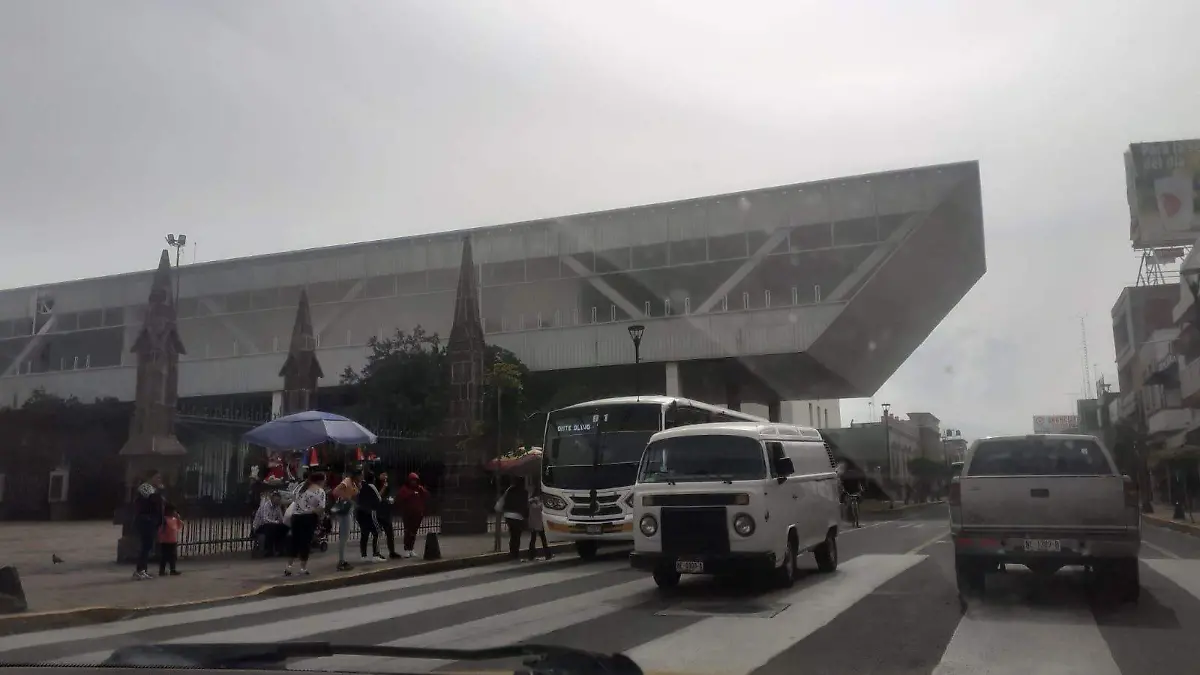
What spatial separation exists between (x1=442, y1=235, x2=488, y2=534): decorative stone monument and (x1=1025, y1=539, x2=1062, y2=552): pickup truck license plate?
16163mm

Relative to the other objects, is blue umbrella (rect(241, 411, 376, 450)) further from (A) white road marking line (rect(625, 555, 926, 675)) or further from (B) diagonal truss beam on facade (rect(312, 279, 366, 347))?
(B) diagonal truss beam on facade (rect(312, 279, 366, 347))

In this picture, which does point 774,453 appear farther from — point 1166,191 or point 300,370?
point 1166,191

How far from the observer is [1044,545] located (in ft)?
33.7

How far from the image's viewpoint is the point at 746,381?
170 ft

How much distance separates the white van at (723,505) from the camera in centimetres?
1121

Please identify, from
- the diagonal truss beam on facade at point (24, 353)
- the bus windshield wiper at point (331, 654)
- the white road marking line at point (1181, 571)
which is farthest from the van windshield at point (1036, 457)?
the diagonal truss beam on facade at point (24, 353)

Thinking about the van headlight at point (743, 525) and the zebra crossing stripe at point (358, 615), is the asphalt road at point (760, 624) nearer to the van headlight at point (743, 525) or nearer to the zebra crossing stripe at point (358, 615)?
the zebra crossing stripe at point (358, 615)

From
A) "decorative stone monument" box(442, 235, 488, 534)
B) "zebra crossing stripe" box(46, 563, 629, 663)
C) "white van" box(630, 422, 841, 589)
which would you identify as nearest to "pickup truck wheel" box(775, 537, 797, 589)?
"white van" box(630, 422, 841, 589)

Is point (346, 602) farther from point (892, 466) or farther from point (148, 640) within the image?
point (892, 466)

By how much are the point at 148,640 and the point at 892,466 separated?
235 ft

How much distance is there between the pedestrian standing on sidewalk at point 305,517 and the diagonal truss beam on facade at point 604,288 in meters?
35.6

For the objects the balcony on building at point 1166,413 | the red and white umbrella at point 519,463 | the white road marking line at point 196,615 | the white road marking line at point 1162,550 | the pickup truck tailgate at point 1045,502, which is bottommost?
the white road marking line at point 1162,550

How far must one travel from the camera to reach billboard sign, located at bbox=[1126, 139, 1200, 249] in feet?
163

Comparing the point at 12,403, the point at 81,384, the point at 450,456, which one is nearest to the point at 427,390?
the point at 450,456
